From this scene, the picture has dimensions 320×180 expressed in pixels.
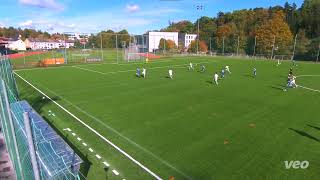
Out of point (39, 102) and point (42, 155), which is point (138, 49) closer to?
point (39, 102)

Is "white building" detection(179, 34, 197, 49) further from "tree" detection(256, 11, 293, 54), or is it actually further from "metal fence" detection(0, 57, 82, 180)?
"metal fence" detection(0, 57, 82, 180)

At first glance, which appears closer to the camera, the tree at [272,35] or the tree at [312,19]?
the tree at [272,35]

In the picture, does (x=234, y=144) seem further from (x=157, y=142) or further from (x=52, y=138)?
→ (x=52, y=138)

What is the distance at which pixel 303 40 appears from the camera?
71.5m

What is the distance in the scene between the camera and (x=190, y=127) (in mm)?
15188

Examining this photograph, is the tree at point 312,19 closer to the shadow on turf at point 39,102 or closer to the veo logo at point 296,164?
the veo logo at point 296,164

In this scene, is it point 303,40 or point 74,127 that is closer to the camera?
point 74,127

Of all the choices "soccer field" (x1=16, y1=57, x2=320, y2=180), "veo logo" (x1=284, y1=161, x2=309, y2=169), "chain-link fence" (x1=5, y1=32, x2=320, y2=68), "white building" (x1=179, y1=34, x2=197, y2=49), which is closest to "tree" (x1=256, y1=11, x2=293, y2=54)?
"chain-link fence" (x1=5, y1=32, x2=320, y2=68)

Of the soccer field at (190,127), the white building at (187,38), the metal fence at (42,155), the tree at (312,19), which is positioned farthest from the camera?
the white building at (187,38)

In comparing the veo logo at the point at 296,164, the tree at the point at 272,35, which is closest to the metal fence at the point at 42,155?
the veo logo at the point at 296,164

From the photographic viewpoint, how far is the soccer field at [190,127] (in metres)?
10.8

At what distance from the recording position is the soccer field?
10781 mm

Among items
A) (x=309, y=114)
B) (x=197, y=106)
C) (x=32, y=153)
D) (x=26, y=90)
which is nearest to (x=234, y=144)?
(x=197, y=106)

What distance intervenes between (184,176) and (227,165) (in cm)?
197
